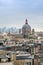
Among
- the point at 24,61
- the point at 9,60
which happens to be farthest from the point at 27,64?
the point at 9,60

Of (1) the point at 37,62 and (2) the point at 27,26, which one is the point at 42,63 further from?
(2) the point at 27,26

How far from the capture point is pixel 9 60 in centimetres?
948

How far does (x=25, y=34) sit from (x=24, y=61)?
35686 mm

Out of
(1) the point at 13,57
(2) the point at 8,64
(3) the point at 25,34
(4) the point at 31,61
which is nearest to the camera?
(2) the point at 8,64

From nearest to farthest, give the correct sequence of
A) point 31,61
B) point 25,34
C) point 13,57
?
point 13,57 → point 31,61 → point 25,34

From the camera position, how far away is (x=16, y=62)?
381 inches

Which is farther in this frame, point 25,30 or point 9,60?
point 25,30

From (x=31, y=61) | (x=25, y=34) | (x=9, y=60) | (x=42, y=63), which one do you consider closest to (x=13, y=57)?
(x=9, y=60)

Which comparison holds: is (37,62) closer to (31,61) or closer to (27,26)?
(31,61)

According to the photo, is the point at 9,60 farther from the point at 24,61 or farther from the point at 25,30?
the point at 25,30

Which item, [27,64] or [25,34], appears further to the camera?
[25,34]

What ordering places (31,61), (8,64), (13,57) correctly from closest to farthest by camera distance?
1. (8,64)
2. (13,57)
3. (31,61)

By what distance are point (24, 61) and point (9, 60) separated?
0.68 m

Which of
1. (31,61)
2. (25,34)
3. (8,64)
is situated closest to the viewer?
(8,64)
